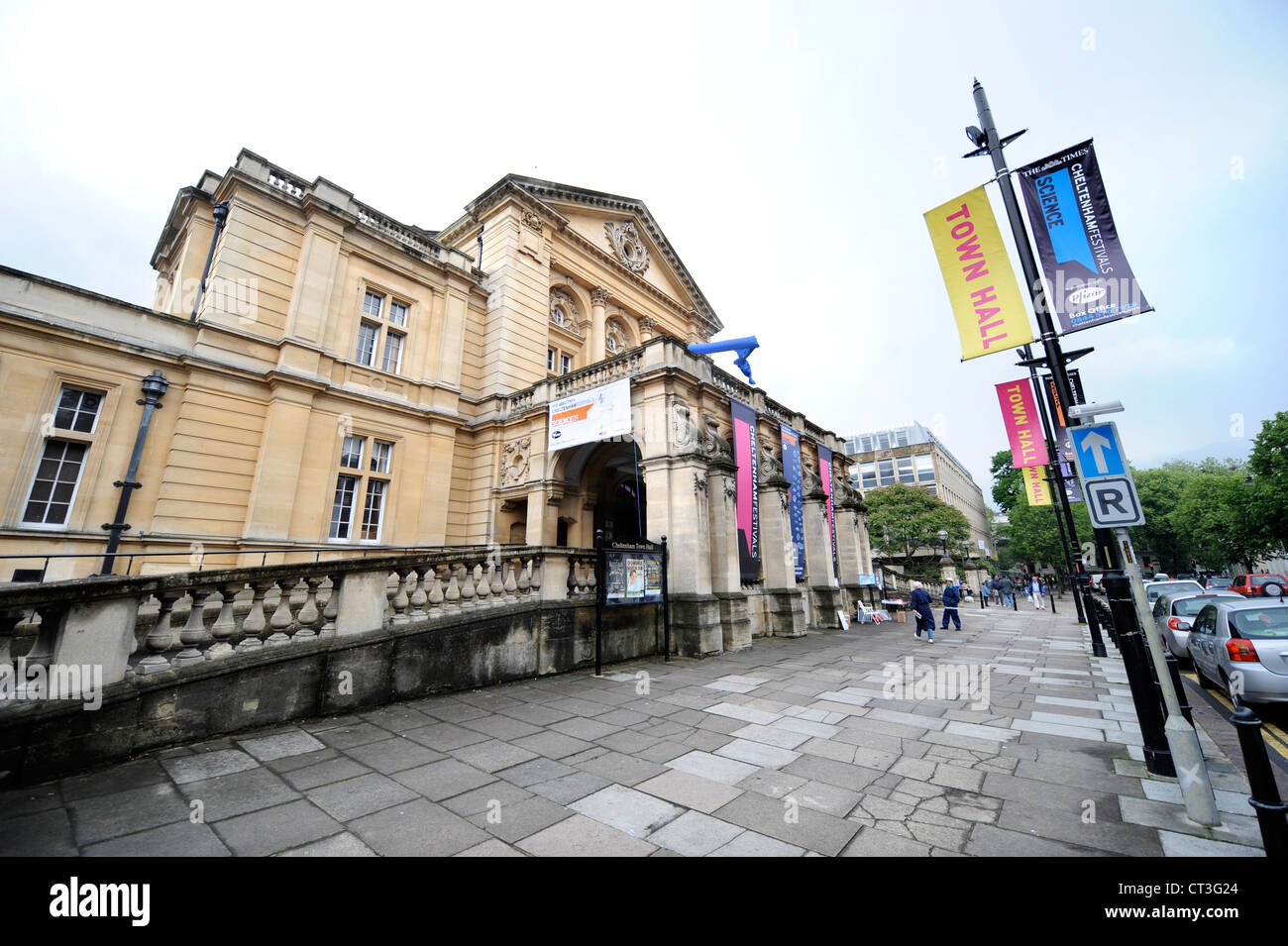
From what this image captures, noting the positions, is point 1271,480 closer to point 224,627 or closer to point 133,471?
point 224,627

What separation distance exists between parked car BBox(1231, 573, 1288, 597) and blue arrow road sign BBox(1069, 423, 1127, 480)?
67.0ft

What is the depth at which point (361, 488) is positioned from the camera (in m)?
13.3

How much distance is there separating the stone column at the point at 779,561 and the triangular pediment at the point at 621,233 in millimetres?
12837

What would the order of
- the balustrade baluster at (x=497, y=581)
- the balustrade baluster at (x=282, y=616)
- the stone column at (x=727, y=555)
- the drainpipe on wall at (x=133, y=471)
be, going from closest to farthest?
1. the balustrade baluster at (x=282, y=616)
2. the balustrade baluster at (x=497, y=581)
3. the drainpipe on wall at (x=133, y=471)
4. the stone column at (x=727, y=555)

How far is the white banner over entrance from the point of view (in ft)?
38.0

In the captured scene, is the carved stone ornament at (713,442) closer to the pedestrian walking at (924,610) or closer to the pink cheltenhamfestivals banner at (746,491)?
the pink cheltenhamfestivals banner at (746,491)

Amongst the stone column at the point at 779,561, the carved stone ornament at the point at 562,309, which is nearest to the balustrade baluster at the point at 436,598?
the stone column at the point at 779,561

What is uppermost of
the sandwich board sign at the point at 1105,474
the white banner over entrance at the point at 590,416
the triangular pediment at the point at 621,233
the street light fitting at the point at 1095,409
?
the triangular pediment at the point at 621,233

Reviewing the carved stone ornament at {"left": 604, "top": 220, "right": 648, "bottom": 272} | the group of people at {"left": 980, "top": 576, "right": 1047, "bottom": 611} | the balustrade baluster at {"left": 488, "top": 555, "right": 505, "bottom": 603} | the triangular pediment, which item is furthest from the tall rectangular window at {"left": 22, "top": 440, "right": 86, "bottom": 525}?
the group of people at {"left": 980, "top": 576, "right": 1047, "bottom": 611}

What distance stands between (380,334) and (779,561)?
14.2m

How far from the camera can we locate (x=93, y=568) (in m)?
9.59

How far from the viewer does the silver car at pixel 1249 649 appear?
5.93 m

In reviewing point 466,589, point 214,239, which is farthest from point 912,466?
point 214,239
